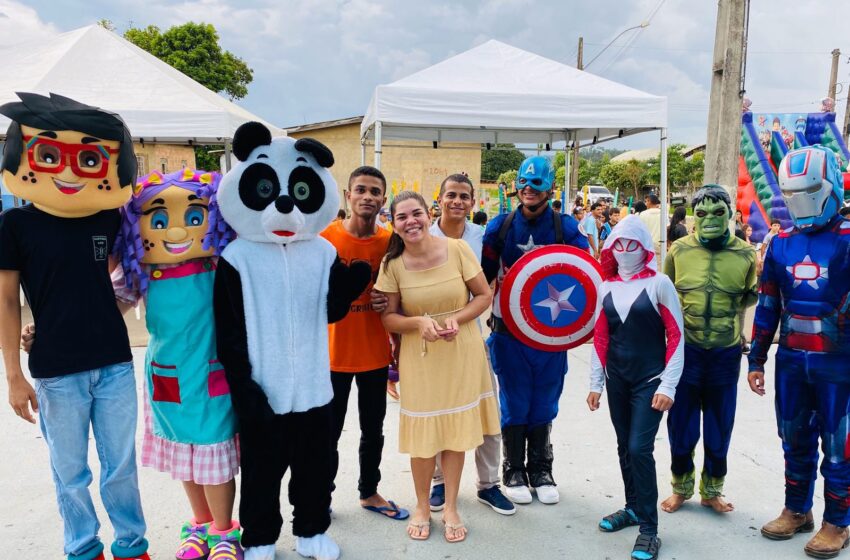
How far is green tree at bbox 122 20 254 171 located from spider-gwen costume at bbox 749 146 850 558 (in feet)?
76.7

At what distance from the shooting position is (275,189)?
8.39 feet

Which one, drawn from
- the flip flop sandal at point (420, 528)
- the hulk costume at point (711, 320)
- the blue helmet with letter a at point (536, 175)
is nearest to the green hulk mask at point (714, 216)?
the hulk costume at point (711, 320)

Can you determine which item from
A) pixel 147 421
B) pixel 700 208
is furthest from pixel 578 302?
pixel 147 421

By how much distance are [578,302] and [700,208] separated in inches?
31.3

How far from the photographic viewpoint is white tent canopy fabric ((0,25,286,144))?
7.01 m

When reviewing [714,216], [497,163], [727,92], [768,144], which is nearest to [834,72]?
[768,144]

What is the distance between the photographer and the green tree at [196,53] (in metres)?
24.0

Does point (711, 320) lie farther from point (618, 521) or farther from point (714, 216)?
point (618, 521)

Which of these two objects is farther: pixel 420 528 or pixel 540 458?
pixel 540 458

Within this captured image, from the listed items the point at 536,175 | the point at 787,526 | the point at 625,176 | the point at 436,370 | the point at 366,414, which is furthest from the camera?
the point at 625,176

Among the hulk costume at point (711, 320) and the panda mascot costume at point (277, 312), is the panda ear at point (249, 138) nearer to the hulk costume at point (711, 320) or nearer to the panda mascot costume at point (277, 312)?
the panda mascot costume at point (277, 312)

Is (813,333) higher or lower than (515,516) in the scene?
higher

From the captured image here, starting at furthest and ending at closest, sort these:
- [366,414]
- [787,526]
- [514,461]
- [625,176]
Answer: [625,176] < [514,461] < [366,414] < [787,526]

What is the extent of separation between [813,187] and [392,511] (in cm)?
269
